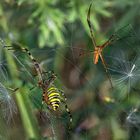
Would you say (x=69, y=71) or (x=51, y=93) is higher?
(x=69, y=71)

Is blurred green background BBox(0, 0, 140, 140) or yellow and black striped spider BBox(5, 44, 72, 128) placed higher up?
blurred green background BBox(0, 0, 140, 140)

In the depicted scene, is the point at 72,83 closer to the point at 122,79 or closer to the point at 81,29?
the point at 81,29

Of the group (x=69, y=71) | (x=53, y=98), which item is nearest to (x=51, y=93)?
(x=53, y=98)

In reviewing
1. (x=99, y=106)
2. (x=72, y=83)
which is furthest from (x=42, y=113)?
(x=72, y=83)

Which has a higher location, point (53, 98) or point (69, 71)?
point (69, 71)

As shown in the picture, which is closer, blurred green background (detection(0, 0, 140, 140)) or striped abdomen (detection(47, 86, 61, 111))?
striped abdomen (detection(47, 86, 61, 111))

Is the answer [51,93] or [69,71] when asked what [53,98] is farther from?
[69,71]

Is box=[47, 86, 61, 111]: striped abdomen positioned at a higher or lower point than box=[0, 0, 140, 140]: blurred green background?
lower

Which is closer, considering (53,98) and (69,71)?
(53,98)
